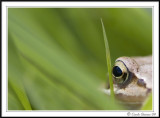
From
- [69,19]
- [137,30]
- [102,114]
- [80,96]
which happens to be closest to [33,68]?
[80,96]

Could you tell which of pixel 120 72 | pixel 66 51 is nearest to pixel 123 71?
pixel 120 72

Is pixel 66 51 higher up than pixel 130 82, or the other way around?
pixel 66 51

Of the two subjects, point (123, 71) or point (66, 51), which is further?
point (66, 51)

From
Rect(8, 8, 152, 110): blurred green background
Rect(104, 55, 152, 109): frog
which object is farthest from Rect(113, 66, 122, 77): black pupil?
Rect(8, 8, 152, 110): blurred green background

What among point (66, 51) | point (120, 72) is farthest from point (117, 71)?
point (66, 51)

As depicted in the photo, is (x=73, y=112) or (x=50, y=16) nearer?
(x=73, y=112)

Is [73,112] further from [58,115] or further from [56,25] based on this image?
[56,25]

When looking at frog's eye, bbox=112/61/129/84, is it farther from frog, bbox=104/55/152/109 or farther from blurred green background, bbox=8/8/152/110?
blurred green background, bbox=8/8/152/110

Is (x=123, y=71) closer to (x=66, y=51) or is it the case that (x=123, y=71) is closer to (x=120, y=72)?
(x=120, y=72)
